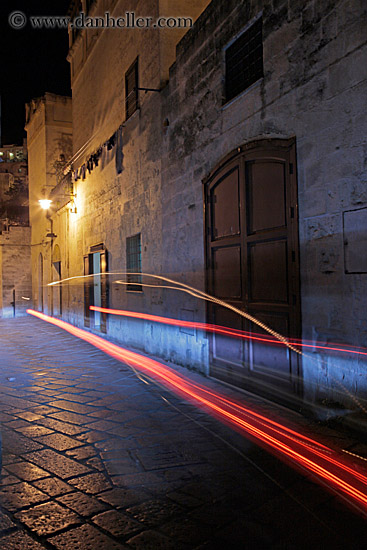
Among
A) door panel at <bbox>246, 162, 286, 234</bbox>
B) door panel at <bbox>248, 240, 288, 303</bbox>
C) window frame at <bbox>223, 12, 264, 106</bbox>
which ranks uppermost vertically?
window frame at <bbox>223, 12, 264, 106</bbox>

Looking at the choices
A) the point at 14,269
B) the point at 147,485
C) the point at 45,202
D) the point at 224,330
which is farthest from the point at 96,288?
the point at 14,269

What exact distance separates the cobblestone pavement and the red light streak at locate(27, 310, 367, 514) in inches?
6.4

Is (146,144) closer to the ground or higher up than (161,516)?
higher up

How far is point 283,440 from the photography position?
407 cm

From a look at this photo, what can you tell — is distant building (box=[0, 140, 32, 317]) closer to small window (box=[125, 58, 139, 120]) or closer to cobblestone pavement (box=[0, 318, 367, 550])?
small window (box=[125, 58, 139, 120])

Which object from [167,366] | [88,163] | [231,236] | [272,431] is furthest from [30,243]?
[272,431]

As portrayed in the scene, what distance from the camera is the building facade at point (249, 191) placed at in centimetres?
434

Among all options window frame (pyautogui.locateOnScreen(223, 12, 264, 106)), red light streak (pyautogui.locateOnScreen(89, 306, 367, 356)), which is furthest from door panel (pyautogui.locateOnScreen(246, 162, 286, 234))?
red light streak (pyautogui.locateOnScreen(89, 306, 367, 356))

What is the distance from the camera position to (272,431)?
14.2ft

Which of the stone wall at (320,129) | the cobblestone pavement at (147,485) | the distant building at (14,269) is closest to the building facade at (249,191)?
the stone wall at (320,129)

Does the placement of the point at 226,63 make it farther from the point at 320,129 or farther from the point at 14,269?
the point at 14,269

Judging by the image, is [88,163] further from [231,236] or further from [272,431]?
[272,431]

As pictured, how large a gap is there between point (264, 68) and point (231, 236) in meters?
2.27

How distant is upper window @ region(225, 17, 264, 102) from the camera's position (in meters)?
5.85
